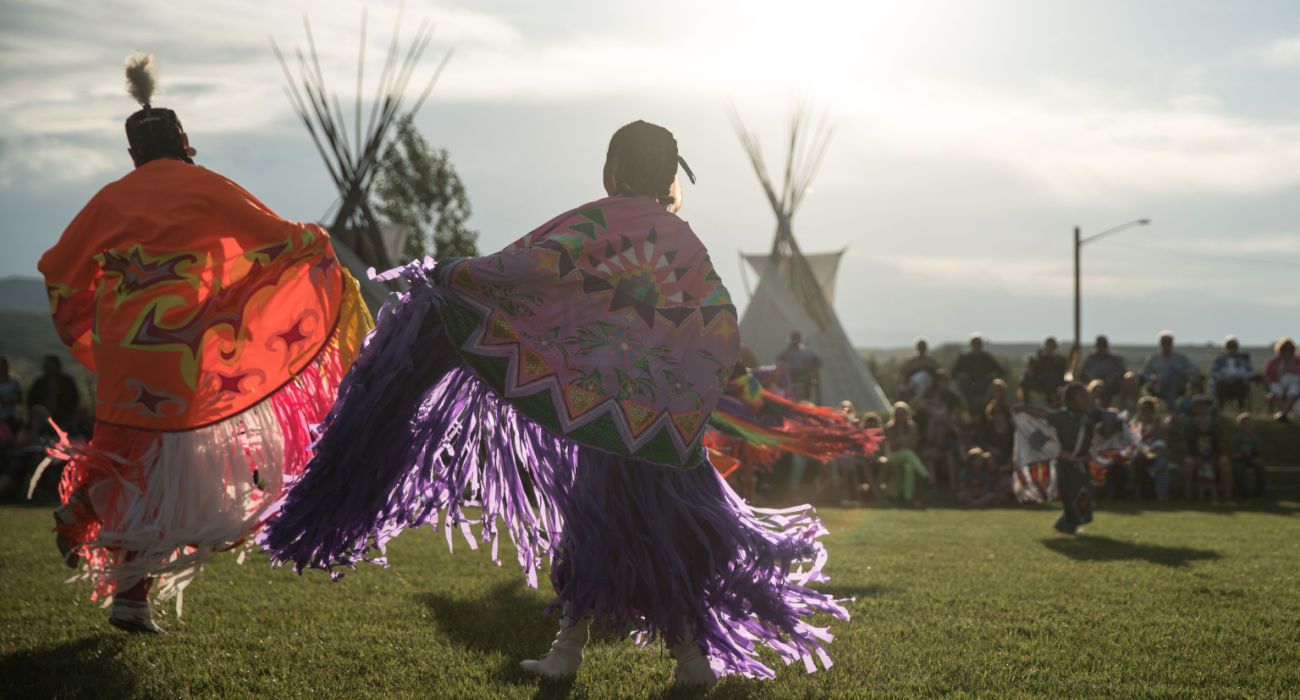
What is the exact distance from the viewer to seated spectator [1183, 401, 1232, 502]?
442 inches

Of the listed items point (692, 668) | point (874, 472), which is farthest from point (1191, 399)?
point (692, 668)

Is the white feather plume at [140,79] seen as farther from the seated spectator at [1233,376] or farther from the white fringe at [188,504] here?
the seated spectator at [1233,376]

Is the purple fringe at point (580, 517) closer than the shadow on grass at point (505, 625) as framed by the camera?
Yes

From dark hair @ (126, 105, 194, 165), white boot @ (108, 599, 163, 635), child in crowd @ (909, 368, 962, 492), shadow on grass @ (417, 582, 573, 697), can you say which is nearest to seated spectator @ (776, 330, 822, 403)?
child in crowd @ (909, 368, 962, 492)

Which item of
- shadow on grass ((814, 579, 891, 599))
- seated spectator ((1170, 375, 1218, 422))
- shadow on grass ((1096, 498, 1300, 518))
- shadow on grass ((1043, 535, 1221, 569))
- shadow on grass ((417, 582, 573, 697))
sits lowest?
shadow on grass ((1096, 498, 1300, 518))

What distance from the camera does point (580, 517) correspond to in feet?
10.8

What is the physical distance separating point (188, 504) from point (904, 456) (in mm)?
8219

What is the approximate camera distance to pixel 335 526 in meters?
3.31

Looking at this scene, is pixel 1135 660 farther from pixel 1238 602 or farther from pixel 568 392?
pixel 568 392

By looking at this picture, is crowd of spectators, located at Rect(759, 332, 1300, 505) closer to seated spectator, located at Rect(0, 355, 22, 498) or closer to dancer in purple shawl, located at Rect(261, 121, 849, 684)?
dancer in purple shawl, located at Rect(261, 121, 849, 684)

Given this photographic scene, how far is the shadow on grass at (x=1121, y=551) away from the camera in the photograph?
645 cm

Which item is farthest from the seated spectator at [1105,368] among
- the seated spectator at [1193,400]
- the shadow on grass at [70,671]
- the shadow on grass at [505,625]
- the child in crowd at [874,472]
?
the shadow on grass at [70,671]

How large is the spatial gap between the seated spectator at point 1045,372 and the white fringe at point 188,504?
9.99 m

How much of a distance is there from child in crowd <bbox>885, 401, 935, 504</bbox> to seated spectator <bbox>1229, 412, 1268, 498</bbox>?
2.93 meters
